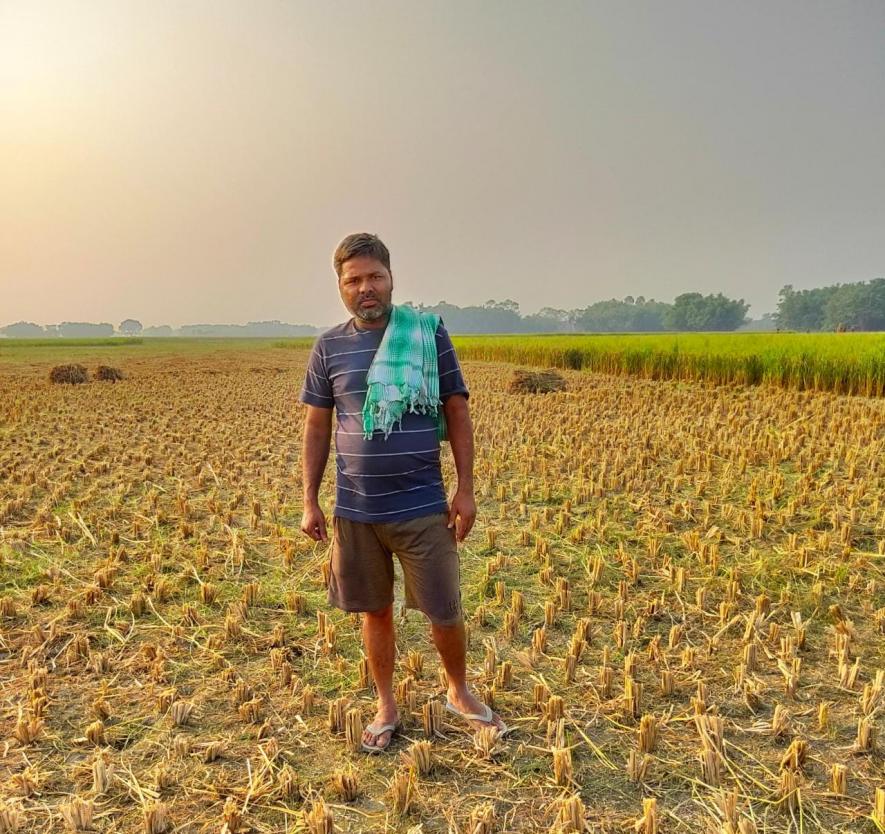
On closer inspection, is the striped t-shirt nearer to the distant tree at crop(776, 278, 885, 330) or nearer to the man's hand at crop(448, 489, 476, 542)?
the man's hand at crop(448, 489, 476, 542)

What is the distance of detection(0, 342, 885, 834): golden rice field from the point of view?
2.38 meters

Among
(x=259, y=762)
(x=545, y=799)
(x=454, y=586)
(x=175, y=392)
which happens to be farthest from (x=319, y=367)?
(x=175, y=392)

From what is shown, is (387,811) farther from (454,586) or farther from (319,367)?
(319,367)

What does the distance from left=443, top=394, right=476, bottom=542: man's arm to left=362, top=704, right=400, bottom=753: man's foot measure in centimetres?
82

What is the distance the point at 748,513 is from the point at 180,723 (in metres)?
4.62

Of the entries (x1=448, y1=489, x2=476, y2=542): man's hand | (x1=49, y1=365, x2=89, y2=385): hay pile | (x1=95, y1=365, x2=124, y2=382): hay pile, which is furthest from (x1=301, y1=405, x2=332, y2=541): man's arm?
(x1=95, y1=365, x2=124, y2=382): hay pile

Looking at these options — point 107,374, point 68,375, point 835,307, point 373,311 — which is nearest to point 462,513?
point 373,311

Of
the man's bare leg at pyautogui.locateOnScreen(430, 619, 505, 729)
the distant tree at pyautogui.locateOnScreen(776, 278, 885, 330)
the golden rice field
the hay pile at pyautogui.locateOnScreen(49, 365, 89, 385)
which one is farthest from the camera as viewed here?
the distant tree at pyautogui.locateOnScreen(776, 278, 885, 330)

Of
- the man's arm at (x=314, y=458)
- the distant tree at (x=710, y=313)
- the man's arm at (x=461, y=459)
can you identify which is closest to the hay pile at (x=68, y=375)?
the man's arm at (x=314, y=458)

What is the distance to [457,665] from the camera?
9.00 feet

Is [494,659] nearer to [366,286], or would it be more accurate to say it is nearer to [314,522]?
[314,522]

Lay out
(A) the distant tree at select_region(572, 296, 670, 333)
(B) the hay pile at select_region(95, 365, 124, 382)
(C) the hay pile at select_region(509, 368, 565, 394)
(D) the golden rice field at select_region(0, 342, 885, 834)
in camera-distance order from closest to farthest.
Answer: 1. (D) the golden rice field at select_region(0, 342, 885, 834)
2. (C) the hay pile at select_region(509, 368, 565, 394)
3. (B) the hay pile at select_region(95, 365, 124, 382)
4. (A) the distant tree at select_region(572, 296, 670, 333)

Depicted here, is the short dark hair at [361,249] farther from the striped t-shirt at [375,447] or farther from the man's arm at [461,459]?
the man's arm at [461,459]

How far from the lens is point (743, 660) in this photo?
10.8 ft
